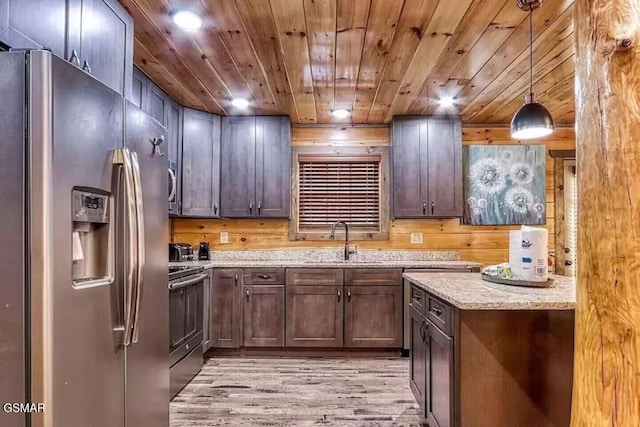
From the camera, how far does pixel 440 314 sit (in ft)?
6.73

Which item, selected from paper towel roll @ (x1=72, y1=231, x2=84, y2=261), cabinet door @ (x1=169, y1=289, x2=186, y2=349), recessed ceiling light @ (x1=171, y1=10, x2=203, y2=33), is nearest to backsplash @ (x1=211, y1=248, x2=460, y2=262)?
cabinet door @ (x1=169, y1=289, x2=186, y2=349)

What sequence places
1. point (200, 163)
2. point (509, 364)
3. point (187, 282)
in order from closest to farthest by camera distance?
point (509, 364)
point (187, 282)
point (200, 163)

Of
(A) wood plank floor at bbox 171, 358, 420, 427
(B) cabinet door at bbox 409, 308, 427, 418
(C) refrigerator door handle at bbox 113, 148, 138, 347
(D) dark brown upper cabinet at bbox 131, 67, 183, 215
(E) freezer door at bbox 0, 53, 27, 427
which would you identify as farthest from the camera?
(D) dark brown upper cabinet at bbox 131, 67, 183, 215

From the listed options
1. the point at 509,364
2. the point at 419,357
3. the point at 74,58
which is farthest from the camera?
the point at 419,357

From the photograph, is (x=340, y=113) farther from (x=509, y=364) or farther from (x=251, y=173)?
(x=509, y=364)

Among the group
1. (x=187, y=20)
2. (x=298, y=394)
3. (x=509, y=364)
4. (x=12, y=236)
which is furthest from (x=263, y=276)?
(x=12, y=236)

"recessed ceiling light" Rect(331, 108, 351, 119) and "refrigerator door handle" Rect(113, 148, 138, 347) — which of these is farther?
"recessed ceiling light" Rect(331, 108, 351, 119)

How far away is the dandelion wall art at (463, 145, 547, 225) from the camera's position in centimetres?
429

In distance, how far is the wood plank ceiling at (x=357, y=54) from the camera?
2143 millimetres

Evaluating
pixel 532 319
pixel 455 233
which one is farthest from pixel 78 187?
pixel 455 233

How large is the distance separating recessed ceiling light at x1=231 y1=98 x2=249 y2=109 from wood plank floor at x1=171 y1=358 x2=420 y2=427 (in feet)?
7.74

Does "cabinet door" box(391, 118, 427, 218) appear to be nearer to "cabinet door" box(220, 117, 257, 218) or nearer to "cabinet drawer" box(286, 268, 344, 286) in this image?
"cabinet drawer" box(286, 268, 344, 286)

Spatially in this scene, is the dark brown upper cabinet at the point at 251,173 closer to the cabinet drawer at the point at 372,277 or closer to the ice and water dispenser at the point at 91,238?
the cabinet drawer at the point at 372,277

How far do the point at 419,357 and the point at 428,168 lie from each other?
83.8 inches
